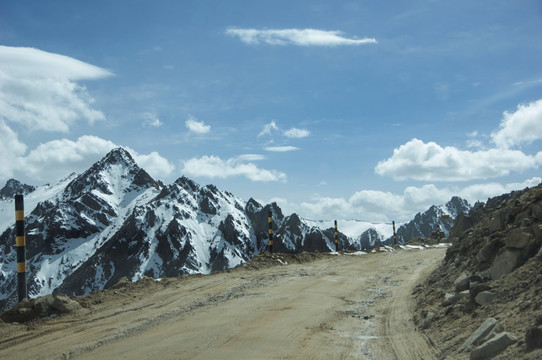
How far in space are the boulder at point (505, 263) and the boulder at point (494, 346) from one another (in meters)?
2.83

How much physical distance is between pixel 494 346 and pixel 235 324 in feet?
13.6

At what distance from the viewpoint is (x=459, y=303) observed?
7.71m

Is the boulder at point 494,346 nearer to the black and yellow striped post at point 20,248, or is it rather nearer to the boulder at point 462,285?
the boulder at point 462,285

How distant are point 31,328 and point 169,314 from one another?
2418 millimetres

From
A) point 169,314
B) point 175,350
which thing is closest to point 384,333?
point 175,350

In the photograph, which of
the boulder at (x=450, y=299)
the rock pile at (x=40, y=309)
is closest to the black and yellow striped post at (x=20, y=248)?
the rock pile at (x=40, y=309)

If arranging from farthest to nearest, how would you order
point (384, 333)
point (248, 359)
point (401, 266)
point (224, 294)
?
1. point (401, 266)
2. point (224, 294)
3. point (384, 333)
4. point (248, 359)

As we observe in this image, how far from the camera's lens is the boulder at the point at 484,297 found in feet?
22.9

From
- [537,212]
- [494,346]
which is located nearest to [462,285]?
[537,212]

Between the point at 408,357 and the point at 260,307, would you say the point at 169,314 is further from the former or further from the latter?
the point at 408,357

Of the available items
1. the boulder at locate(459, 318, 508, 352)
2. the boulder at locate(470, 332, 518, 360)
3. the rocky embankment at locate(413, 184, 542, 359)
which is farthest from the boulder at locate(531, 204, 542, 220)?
the boulder at locate(470, 332, 518, 360)

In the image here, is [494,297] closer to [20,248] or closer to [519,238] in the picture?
[519,238]

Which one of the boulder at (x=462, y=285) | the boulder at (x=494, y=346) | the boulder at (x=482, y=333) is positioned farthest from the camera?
the boulder at (x=462, y=285)

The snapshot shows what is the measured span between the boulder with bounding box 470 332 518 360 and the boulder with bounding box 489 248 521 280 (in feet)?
9.30
